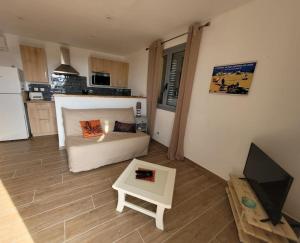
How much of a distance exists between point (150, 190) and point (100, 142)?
120 cm

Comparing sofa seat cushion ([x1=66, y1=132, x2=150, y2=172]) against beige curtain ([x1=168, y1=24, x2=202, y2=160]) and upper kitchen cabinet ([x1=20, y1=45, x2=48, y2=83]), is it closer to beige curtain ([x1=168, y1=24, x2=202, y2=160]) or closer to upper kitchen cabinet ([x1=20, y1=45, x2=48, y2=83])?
beige curtain ([x1=168, y1=24, x2=202, y2=160])

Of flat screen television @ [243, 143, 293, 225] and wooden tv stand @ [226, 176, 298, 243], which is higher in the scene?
flat screen television @ [243, 143, 293, 225]

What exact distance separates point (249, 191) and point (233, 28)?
2.12 m

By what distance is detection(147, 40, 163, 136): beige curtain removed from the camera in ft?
10.4

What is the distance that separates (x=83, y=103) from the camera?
9.39ft

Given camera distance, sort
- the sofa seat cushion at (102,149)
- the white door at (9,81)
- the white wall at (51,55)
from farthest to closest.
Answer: the white wall at (51,55) < the white door at (9,81) < the sofa seat cushion at (102,149)

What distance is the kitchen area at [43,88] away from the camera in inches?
114

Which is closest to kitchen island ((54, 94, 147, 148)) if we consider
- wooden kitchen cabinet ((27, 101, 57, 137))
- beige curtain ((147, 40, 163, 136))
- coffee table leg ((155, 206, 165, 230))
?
beige curtain ((147, 40, 163, 136))

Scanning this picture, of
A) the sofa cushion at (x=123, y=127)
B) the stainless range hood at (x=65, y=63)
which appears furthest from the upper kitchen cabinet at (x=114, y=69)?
the sofa cushion at (x=123, y=127)

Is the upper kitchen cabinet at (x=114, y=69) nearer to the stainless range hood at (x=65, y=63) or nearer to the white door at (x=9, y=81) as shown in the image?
the stainless range hood at (x=65, y=63)

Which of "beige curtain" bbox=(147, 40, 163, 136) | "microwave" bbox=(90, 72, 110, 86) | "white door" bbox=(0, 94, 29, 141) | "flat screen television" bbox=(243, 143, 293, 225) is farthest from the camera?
"microwave" bbox=(90, 72, 110, 86)

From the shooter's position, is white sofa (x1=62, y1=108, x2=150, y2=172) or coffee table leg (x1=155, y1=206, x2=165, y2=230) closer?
coffee table leg (x1=155, y1=206, x2=165, y2=230)

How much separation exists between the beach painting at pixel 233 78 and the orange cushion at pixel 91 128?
206 centimetres

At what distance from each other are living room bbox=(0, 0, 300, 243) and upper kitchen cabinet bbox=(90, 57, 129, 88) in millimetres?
878
